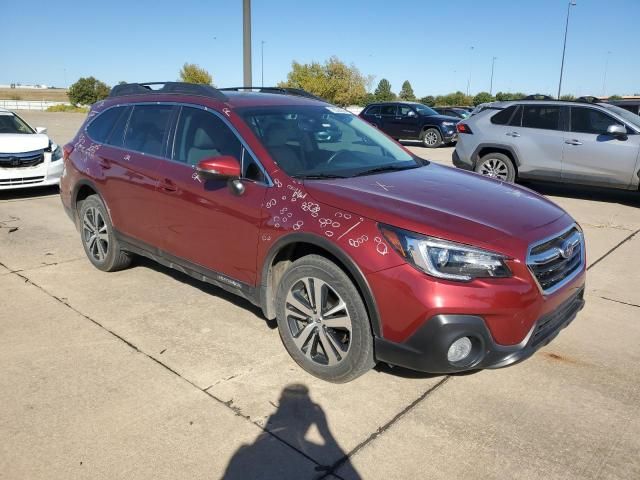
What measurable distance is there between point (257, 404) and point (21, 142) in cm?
782

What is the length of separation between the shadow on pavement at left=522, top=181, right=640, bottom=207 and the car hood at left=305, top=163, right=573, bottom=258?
22.0ft

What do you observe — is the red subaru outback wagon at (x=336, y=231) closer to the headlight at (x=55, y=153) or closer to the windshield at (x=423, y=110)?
the headlight at (x=55, y=153)

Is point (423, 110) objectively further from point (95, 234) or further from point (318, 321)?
point (318, 321)

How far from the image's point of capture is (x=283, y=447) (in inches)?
106

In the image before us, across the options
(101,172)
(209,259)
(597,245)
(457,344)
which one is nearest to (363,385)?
(457,344)

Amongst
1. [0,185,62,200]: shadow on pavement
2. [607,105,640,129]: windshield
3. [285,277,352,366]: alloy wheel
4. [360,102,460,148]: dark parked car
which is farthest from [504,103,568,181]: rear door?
[360,102,460,148]: dark parked car

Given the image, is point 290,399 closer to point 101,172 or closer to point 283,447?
point 283,447

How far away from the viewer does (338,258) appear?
9.84 feet

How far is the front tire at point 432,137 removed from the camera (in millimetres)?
18516

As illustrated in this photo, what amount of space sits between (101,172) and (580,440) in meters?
4.23

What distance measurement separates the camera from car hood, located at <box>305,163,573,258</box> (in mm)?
2830

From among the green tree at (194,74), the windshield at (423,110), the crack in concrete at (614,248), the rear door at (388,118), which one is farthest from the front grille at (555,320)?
the green tree at (194,74)

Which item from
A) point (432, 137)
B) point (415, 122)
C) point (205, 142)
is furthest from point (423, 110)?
point (205, 142)

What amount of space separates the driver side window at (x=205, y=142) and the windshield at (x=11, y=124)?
22.6 feet
